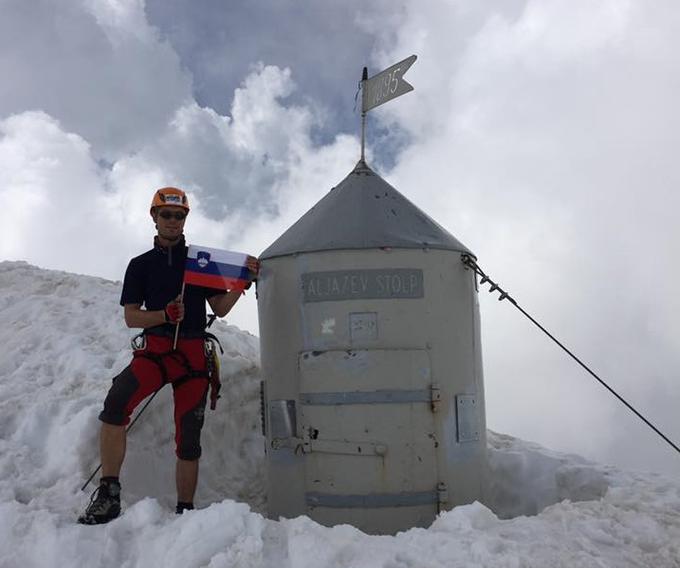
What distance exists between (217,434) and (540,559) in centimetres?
444

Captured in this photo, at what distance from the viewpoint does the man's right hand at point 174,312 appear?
4977mm

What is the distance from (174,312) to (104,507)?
1.42 metres

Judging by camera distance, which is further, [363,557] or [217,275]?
[217,275]

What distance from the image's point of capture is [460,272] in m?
6.11

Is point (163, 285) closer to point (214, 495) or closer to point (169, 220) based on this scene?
point (169, 220)

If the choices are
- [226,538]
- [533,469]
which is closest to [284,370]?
[226,538]

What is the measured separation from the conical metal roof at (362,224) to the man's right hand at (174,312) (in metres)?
1.32

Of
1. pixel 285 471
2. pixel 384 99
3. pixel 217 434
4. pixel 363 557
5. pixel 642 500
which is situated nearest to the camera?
pixel 363 557

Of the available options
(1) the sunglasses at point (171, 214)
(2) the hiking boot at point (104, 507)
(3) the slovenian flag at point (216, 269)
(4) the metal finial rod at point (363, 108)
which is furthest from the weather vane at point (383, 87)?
(2) the hiking boot at point (104, 507)

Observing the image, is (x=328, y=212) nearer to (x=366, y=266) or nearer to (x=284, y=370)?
(x=366, y=266)

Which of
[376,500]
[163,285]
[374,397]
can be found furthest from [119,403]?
[376,500]

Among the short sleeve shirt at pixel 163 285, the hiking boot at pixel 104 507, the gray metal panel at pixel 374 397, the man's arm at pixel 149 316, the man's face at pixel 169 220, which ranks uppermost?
the man's face at pixel 169 220

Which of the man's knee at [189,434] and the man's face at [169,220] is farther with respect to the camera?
the man's face at [169,220]

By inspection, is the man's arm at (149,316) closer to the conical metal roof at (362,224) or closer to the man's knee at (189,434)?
the man's knee at (189,434)
